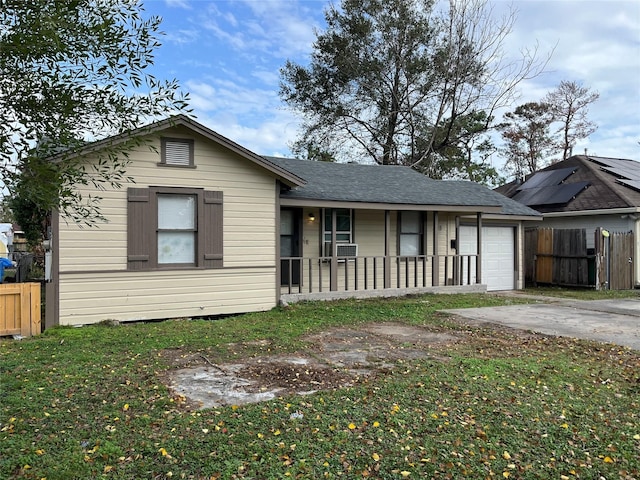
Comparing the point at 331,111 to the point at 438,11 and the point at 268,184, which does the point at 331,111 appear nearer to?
the point at 438,11

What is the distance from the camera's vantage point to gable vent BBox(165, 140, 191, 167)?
881 cm

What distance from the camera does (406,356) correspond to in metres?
5.96

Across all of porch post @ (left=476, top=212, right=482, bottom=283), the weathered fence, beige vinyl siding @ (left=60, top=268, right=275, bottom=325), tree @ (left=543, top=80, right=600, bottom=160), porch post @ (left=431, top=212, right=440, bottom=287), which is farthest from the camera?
tree @ (left=543, top=80, right=600, bottom=160)

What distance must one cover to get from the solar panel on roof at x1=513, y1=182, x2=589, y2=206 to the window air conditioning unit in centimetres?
937

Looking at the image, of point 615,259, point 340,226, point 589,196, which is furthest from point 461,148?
point 340,226

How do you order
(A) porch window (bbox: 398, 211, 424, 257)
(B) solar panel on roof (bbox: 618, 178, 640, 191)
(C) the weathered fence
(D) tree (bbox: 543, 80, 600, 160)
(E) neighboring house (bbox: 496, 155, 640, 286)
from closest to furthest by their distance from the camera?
(A) porch window (bbox: 398, 211, 424, 257), (C) the weathered fence, (E) neighboring house (bbox: 496, 155, 640, 286), (B) solar panel on roof (bbox: 618, 178, 640, 191), (D) tree (bbox: 543, 80, 600, 160)

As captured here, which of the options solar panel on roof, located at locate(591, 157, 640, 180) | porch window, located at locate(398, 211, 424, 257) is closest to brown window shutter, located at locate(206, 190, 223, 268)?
porch window, located at locate(398, 211, 424, 257)

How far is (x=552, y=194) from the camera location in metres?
17.7

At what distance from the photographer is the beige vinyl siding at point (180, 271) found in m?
8.18

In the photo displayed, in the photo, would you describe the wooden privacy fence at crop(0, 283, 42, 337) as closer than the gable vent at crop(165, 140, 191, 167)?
Yes

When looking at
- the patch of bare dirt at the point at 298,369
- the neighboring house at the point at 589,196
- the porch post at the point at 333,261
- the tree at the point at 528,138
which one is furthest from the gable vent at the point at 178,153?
the tree at the point at 528,138

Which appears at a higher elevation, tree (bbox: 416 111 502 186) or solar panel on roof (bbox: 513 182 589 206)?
tree (bbox: 416 111 502 186)

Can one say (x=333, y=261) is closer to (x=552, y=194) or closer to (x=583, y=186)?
(x=552, y=194)

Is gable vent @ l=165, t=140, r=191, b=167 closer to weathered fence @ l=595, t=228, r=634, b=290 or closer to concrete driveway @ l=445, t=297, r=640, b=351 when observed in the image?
concrete driveway @ l=445, t=297, r=640, b=351
